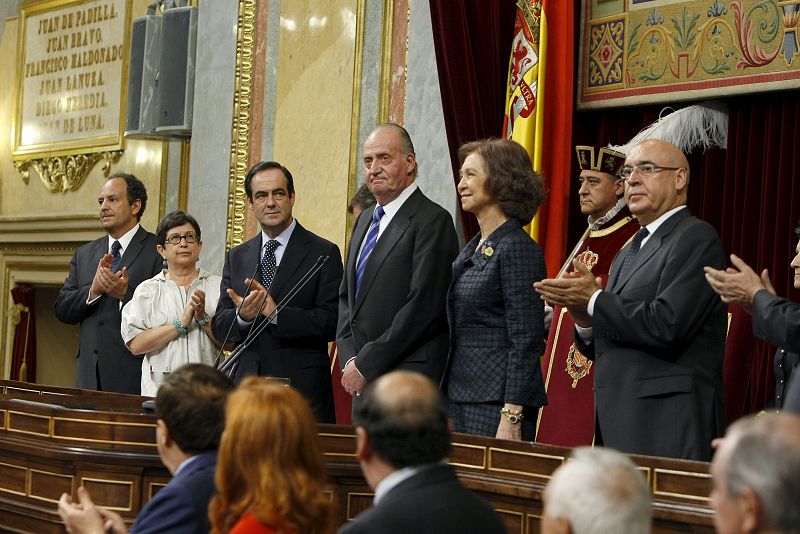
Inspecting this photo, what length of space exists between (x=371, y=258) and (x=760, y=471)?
2.58 meters

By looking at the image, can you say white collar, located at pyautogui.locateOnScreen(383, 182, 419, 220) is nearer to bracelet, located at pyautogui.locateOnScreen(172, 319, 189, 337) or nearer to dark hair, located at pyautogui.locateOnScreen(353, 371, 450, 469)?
bracelet, located at pyautogui.locateOnScreen(172, 319, 189, 337)

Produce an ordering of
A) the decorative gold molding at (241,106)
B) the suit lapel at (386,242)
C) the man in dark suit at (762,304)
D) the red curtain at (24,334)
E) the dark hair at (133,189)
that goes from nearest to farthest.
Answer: the man in dark suit at (762,304) → the suit lapel at (386,242) → the dark hair at (133,189) → the decorative gold molding at (241,106) → the red curtain at (24,334)

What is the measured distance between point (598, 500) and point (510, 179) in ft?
6.75

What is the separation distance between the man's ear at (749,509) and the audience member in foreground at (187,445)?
126 cm

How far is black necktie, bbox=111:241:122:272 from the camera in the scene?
571cm

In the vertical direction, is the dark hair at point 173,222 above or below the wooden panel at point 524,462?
above

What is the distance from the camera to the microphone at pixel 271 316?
Answer: 14.4 ft

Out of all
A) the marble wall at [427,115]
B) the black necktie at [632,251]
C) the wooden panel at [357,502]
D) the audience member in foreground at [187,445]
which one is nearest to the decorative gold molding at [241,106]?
the marble wall at [427,115]

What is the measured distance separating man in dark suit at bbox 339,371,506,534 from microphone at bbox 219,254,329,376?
2027 millimetres

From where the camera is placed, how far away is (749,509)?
1.76 metres

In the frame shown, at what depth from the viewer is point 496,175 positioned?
391cm

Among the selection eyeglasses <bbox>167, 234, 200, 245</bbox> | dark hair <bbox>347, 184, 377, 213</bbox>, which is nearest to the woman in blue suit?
eyeglasses <bbox>167, 234, 200, 245</bbox>

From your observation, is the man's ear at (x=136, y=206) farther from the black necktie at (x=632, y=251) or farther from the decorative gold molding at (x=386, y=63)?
the black necktie at (x=632, y=251)

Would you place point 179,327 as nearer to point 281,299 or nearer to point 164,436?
point 281,299
